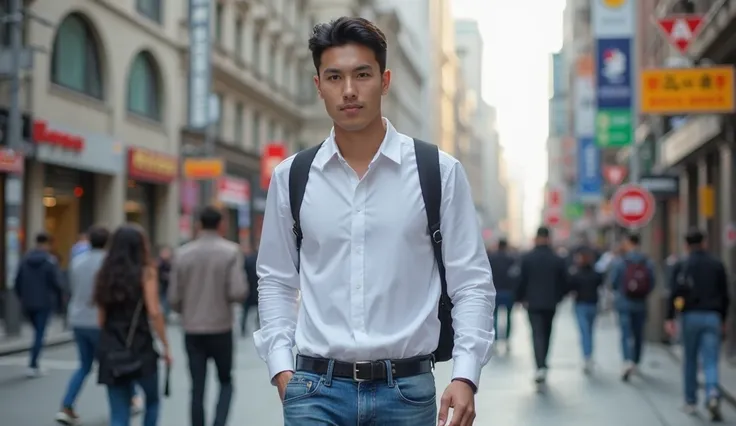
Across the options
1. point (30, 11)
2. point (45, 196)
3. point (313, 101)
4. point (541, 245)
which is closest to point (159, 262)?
point (45, 196)

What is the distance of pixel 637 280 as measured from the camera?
15031 mm

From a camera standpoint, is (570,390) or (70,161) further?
(70,161)

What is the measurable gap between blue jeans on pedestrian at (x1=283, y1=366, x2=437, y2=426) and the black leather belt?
0.02 meters

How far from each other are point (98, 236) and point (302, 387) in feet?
23.3

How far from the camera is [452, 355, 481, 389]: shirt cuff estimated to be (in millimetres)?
3025

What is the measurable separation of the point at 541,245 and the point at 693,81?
391cm

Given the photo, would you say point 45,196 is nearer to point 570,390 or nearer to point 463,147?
point 570,390

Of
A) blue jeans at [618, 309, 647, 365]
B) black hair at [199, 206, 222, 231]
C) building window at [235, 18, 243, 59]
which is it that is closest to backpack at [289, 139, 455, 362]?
black hair at [199, 206, 222, 231]

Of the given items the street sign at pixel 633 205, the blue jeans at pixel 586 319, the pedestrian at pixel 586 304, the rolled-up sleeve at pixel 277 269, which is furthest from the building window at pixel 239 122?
the rolled-up sleeve at pixel 277 269

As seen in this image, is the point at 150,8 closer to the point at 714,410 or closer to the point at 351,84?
the point at 714,410

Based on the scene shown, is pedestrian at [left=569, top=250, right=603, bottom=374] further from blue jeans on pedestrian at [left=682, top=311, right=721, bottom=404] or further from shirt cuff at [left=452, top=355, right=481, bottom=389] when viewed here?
shirt cuff at [left=452, top=355, right=481, bottom=389]

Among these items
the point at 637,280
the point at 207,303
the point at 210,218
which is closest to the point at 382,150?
the point at 207,303

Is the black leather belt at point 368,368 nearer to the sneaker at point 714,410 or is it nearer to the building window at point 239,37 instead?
the sneaker at point 714,410

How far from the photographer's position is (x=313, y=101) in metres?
56.2
